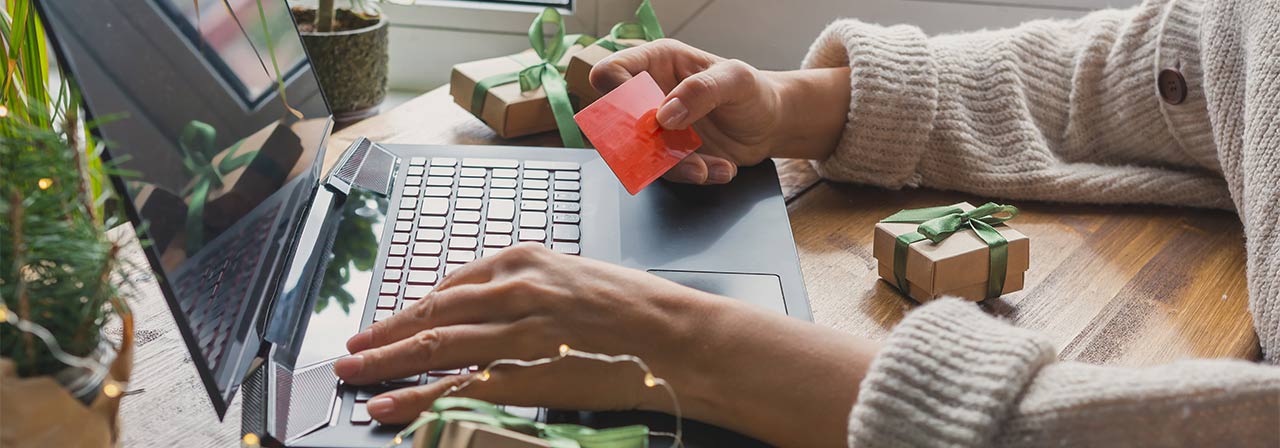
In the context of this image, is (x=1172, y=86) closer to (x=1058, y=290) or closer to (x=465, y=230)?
(x=1058, y=290)

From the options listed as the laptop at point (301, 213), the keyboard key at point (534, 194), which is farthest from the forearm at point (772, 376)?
the keyboard key at point (534, 194)

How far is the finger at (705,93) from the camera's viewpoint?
78 cm

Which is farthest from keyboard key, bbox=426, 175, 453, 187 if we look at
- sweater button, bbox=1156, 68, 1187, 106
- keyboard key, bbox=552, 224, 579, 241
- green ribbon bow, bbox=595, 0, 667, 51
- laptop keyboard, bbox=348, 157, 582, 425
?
sweater button, bbox=1156, 68, 1187, 106

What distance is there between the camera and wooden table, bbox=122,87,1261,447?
0.62 metres

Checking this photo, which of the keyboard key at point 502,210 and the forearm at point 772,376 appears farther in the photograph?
the keyboard key at point 502,210

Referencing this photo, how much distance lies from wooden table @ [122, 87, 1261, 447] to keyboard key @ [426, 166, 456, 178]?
0.49ft

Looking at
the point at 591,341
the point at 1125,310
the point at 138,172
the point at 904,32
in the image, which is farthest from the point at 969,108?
the point at 138,172

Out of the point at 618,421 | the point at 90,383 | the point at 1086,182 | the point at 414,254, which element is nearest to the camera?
the point at 90,383

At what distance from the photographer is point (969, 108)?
0.87 metres

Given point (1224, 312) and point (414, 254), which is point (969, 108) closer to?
point (1224, 312)

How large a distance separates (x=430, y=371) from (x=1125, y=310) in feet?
1.57

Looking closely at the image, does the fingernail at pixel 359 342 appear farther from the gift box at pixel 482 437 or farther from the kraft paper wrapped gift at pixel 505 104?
the kraft paper wrapped gift at pixel 505 104

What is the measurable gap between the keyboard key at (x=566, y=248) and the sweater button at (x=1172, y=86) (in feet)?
1.68

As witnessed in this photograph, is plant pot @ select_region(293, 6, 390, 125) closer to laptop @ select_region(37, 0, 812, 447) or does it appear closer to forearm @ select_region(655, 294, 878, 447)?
laptop @ select_region(37, 0, 812, 447)
